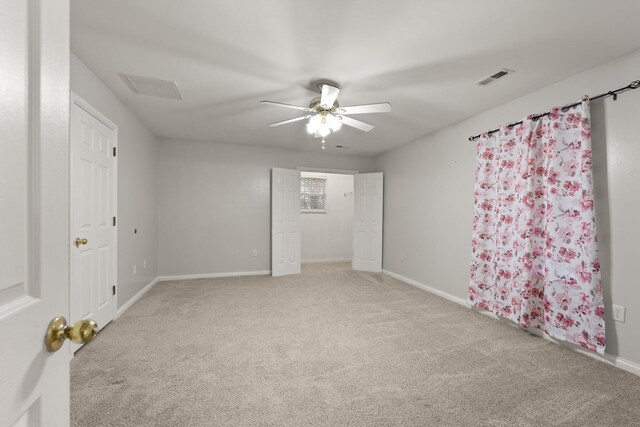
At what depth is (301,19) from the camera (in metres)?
1.82

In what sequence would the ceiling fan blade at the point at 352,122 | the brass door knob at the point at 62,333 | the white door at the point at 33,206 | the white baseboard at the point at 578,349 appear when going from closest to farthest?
the white door at the point at 33,206
the brass door knob at the point at 62,333
the white baseboard at the point at 578,349
the ceiling fan blade at the point at 352,122

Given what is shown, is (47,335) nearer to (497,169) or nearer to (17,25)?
(17,25)

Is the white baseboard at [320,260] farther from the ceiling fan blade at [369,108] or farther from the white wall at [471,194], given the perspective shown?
the ceiling fan blade at [369,108]

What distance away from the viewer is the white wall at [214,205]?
4.69 m

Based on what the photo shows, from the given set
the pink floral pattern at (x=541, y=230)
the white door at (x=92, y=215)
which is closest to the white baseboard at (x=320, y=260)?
the pink floral pattern at (x=541, y=230)

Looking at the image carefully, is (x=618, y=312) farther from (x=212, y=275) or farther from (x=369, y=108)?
(x=212, y=275)

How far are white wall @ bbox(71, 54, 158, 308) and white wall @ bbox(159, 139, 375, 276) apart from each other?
278 mm

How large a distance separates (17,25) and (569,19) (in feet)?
8.76

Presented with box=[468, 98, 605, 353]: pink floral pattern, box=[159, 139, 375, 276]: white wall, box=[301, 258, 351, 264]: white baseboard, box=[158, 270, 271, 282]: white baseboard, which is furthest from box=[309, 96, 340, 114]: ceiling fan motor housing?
box=[301, 258, 351, 264]: white baseboard

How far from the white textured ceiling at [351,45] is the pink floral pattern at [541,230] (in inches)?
21.3

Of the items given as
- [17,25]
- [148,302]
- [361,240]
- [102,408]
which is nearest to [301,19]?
[17,25]

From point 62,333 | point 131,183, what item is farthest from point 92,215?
point 62,333

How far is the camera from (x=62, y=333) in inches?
23.1

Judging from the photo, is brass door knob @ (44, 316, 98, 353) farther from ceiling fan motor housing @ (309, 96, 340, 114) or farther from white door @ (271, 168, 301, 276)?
white door @ (271, 168, 301, 276)
